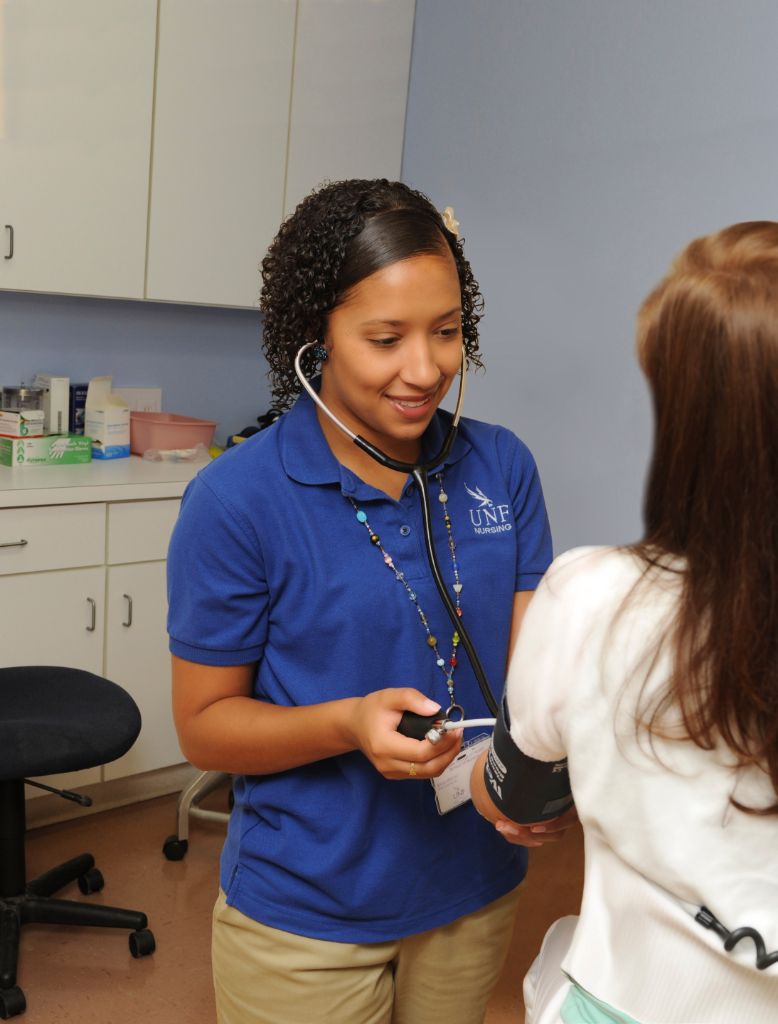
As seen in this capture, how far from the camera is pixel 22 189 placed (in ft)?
8.58

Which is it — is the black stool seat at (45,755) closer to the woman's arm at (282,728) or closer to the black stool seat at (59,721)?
the black stool seat at (59,721)

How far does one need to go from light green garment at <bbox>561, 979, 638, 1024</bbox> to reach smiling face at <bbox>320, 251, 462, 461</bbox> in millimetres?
579

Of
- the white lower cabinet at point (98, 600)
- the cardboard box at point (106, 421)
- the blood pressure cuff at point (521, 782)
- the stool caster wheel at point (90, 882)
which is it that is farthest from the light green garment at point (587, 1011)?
the cardboard box at point (106, 421)

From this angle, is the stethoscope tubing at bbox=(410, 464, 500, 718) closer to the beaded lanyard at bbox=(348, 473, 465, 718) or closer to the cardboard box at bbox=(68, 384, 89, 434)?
the beaded lanyard at bbox=(348, 473, 465, 718)

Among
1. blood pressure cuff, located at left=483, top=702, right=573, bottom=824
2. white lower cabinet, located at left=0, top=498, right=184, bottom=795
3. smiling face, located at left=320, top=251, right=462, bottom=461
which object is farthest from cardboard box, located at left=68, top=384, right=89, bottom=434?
blood pressure cuff, located at left=483, top=702, right=573, bottom=824

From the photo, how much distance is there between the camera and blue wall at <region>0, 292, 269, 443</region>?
3010mm

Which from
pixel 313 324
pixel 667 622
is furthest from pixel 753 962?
pixel 313 324

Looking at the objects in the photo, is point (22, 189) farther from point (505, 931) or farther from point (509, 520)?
point (505, 931)

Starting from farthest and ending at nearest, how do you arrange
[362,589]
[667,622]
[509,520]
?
1. [509,520]
2. [362,589]
3. [667,622]

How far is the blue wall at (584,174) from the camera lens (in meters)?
2.66

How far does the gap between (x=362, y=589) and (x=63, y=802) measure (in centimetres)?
200

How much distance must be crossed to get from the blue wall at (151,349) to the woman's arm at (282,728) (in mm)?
2098

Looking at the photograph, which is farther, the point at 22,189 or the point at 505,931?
the point at 22,189

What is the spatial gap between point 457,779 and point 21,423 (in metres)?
2.04
